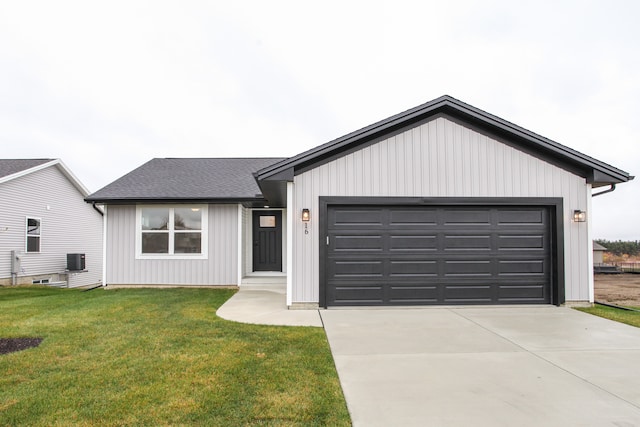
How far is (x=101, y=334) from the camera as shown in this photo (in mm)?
5223

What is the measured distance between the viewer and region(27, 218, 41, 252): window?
46.3ft

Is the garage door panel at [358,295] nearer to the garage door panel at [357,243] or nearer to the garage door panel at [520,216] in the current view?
the garage door panel at [357,243]

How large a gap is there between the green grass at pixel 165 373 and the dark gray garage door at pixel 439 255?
2.24 meters

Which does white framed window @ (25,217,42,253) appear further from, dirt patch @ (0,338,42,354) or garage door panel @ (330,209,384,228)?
garage door panel @ (330,209,384,228)

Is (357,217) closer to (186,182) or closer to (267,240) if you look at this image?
(267,240)

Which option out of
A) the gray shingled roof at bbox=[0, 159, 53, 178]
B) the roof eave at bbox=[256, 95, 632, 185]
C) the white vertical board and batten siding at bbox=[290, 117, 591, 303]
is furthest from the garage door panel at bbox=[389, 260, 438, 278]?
the gray shingled roof at bbox=[0, 159, 53, 178]

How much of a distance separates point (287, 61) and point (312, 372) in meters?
16.8

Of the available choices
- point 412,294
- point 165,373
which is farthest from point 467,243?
point 165,373

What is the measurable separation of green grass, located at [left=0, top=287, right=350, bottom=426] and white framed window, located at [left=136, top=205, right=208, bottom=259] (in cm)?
399

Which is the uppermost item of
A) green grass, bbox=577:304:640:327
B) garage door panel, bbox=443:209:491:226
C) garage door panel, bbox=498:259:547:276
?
garage door panel, bbox=443:209:491:226

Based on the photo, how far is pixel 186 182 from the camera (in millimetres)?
11219

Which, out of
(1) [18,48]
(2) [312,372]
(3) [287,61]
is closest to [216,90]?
(3) [287,61]

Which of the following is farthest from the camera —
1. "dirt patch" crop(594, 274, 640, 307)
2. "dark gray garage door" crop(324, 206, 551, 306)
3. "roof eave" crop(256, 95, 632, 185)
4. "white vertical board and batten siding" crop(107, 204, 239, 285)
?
"white vertical board and batten siding" crop(107, 204, 239, 285)

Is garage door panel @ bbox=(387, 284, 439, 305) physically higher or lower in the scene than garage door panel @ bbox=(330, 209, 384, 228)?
lower
